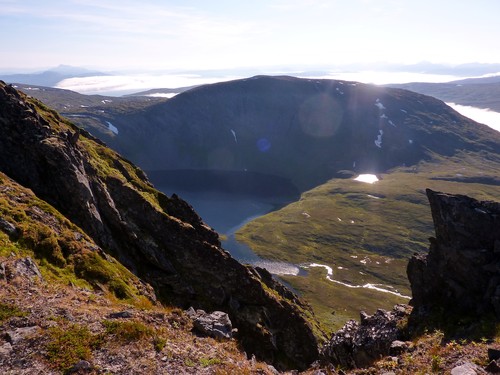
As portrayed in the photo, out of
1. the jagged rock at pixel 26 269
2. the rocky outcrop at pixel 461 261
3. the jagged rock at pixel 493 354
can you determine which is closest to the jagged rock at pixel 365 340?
the rocky outcrop at pixel 461 261

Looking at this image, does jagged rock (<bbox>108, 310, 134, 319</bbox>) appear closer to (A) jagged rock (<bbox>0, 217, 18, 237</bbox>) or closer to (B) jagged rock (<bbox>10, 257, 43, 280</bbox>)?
(B) jagged rock (<bbox>10, 257, 43, 280</bbox>)

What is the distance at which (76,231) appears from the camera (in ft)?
112

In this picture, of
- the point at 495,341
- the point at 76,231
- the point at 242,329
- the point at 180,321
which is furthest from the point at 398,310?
the point at 76,231

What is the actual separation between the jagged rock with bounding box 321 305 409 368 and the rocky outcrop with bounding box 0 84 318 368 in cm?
1043

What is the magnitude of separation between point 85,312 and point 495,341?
2712 centimetres

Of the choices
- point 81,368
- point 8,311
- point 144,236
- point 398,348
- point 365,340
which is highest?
point 8,311

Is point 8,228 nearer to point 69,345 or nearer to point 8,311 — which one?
point 8,311

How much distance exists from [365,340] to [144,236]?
26.3 meters

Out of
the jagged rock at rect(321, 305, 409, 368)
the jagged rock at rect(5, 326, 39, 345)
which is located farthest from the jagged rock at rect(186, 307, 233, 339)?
the jagged rock at rect(321, 305, 409, 368)

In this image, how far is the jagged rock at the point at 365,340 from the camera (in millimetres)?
31919

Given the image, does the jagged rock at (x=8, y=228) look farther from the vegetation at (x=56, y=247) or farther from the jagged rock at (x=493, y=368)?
the jagged rock at (x=493, y=368)

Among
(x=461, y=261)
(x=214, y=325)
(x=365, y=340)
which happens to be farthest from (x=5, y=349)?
(x=461, y=261)

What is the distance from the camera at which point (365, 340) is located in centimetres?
3344

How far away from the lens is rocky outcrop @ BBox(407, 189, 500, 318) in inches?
1305
